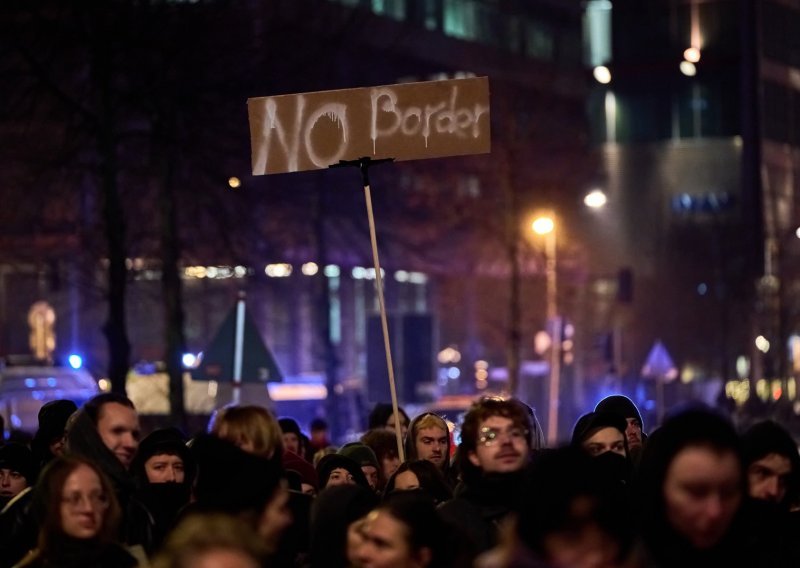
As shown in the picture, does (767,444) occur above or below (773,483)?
above

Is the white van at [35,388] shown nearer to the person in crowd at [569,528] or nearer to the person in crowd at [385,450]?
the person in crowd at [385,450]

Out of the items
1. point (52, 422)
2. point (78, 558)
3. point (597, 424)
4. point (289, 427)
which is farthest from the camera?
point (289, 427)

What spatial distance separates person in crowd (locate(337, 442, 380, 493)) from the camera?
11434 millimetres

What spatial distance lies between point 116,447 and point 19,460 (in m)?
2.57

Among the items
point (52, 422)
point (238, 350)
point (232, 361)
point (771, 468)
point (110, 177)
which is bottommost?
point (771, 468)

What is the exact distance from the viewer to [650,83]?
260 feet

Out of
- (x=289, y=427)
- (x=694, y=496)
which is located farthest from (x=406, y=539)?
(x=289, y=427)

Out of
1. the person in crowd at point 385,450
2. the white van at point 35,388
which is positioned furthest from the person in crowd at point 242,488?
the white van at point 35,388

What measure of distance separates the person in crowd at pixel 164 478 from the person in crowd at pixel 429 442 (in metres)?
2.22

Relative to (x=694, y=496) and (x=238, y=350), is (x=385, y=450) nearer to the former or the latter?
(x=694, y=496)

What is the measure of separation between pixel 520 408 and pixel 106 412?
1.93 meters

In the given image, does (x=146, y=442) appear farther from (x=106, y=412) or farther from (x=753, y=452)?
(x=753, y=452)

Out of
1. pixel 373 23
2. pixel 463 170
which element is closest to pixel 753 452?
pixel 373 23

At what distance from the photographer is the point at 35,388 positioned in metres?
36.2
